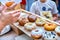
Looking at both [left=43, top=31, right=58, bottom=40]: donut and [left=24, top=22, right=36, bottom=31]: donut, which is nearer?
[left=43, top=31, right=58, bottom=40]: donut

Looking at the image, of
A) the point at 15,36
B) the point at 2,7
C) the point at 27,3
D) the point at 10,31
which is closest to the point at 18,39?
the point at 15,36

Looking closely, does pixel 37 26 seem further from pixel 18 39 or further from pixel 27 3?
pixel 27 3

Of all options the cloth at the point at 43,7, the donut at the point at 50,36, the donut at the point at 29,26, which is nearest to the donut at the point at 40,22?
the donut at the point at 29,26

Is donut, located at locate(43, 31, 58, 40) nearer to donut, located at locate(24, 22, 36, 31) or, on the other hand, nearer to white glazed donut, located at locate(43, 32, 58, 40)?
white glazed donut, located at locate(43, 32, 58, 40)

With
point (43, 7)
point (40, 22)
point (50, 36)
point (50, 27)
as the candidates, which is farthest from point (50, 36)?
point (43, 7)

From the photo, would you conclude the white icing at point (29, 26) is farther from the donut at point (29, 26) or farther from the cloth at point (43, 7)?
the cloth at point (43, 7)

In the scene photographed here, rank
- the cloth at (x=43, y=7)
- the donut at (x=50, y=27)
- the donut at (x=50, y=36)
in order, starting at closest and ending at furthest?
the donut at (x=50, y=36) < the donut at (x=50, y=27) < the cloth at (x=43, y=7)

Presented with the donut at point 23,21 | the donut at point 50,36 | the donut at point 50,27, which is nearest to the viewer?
the donut at point 50,36

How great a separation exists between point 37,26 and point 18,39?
0.16 meters

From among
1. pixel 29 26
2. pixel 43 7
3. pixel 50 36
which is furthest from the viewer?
pixel 43 7

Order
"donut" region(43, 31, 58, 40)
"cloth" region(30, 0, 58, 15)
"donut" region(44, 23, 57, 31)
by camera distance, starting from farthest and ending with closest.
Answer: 1. "cloth" region(30, 0, 58, 15)
2. "donut" region(44, 23, 57, 31)
3. "donut" region(43, 31, 58, 40)

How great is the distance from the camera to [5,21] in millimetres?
846

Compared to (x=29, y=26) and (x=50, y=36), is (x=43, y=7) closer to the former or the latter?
(x=29, y=26)

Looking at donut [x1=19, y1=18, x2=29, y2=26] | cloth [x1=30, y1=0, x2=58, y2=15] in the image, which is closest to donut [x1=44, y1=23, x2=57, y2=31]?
donut [x1=19, y1=18, x2=29, y2=26]
